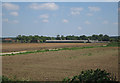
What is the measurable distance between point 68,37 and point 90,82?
433 feet

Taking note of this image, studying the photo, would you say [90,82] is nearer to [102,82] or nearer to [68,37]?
[102,82]

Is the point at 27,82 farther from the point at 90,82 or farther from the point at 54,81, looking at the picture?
the point at 90,82

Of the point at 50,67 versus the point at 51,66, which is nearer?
the point at 50,67

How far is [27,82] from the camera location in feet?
25.0

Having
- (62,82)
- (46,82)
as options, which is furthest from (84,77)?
(46,82)

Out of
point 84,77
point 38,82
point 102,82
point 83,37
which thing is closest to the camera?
point 102,82

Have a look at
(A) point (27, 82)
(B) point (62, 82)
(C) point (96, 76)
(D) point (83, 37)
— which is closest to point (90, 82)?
(C) point (96, 76)

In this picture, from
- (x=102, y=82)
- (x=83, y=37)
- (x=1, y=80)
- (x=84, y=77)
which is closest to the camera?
(x=102, y=82)

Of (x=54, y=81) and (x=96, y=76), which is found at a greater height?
(x=96, y=76)

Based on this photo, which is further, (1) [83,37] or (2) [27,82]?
(1) [83,37]

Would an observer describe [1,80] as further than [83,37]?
No

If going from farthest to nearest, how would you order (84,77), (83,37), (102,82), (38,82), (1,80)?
(83,37)
(38,82)
(1,80)
(84,77)
(102,82)

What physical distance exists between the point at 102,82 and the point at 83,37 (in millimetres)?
130918

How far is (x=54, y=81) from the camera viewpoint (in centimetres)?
808
